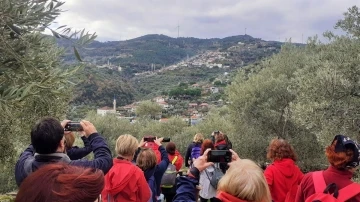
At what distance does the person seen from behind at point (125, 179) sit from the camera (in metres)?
4.81

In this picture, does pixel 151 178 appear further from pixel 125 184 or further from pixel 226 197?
pixel 226 197

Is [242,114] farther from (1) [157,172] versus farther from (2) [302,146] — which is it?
(1) [157,172]

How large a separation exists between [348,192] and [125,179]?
2.67 metres

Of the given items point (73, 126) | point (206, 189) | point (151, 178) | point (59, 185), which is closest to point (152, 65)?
point (206, 189)

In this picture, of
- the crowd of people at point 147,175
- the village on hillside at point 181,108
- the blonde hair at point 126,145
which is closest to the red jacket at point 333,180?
the crowd of people at point 147,175

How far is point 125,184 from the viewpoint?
4.82m

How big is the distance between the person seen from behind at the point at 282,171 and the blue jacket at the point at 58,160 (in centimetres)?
276

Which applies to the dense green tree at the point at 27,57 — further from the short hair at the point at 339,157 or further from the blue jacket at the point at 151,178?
the short hair at the point at 339,157

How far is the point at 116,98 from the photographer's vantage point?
8144cm

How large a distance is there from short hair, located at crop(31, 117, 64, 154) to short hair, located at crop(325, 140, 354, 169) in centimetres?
257

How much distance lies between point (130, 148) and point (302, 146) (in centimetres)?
1565

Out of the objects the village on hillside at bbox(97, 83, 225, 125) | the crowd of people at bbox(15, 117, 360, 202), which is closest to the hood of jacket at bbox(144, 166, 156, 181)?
the crowd of people at bbox(15, 117, 360, 202)

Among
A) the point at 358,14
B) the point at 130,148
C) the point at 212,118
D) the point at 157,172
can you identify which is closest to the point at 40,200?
the point at 130,148

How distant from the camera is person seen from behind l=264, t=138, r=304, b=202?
5.27 m
